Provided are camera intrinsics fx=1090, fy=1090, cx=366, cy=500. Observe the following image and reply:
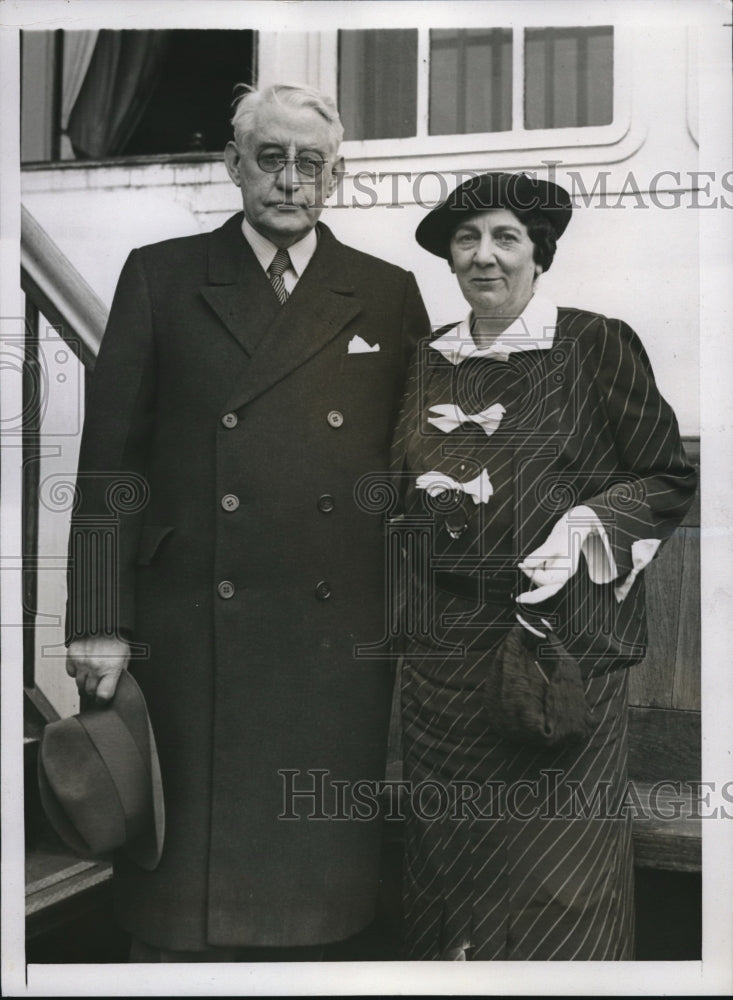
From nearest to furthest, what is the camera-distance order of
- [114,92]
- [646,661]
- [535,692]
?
[535,692], [646,661], [114,92]

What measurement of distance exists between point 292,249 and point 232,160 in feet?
1.03

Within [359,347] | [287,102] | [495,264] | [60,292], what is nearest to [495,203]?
[495,264]

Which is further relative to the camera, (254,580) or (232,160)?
(232,160)

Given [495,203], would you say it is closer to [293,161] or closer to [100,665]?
[293,161]

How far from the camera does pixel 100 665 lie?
3.12 m

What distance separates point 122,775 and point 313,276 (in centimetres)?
151

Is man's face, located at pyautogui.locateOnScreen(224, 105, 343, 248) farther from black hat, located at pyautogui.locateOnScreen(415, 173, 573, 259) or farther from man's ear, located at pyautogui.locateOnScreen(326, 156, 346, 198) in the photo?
black hat, located at pyautogui.locateOnScreen(415, 173, 573, 259)

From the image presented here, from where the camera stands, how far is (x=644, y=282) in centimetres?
313

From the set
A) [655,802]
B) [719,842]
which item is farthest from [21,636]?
[719,842]

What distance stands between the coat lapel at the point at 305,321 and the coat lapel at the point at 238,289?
0.08ft

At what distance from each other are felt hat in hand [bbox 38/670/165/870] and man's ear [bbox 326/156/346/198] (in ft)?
4.94

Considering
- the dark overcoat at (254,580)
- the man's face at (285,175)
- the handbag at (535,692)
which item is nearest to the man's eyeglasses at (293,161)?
the man's face at (285,175)

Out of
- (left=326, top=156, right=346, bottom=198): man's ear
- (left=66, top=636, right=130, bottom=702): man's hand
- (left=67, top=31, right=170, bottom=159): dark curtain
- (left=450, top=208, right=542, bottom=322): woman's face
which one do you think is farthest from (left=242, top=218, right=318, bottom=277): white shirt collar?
(left=66, top=636, right=130, bottom=702): man's hand

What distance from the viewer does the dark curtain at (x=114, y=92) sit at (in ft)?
10.9
